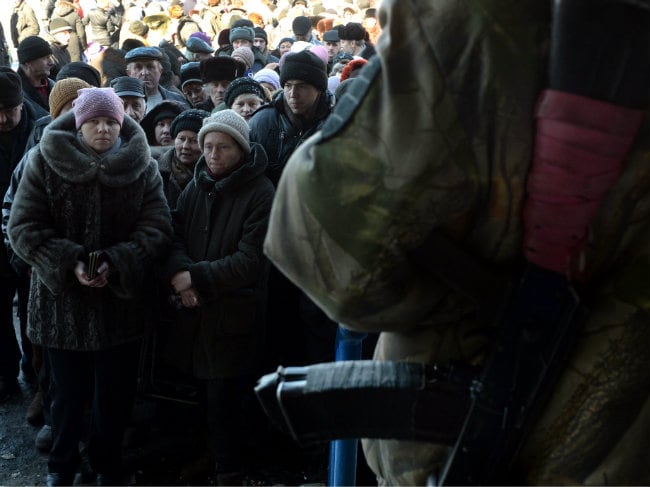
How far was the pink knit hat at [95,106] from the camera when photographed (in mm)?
3619

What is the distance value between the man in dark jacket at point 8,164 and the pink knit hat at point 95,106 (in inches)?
50.7

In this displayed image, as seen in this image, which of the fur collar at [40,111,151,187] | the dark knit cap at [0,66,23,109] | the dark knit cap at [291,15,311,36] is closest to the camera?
the fur collar at [40,111,151,187]

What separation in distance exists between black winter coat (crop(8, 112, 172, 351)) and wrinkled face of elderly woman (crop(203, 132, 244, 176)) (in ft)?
1.01

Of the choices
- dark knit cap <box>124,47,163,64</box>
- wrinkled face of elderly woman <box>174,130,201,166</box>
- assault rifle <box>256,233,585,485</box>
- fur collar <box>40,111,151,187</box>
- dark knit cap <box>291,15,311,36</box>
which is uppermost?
assault rifle <box>256,233,585,485</box>

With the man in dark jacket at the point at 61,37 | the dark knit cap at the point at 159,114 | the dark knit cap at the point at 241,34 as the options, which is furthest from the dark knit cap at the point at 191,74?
the man in dark jacket at the point at 61,37

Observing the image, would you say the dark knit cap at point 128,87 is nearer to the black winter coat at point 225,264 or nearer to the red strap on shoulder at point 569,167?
the black winter coat at point 225,264

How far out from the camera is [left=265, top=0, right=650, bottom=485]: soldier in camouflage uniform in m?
1.39

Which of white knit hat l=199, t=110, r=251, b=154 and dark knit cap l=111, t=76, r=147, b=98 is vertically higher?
white knit hat l=199, t=110, r=251, b=154

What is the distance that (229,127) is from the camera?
387 centimetres

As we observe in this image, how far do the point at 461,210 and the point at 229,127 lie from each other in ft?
→ 8.47

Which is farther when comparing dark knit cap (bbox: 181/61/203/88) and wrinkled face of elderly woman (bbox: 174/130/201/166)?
dark knit cap (bbox: 181/61/203/88)

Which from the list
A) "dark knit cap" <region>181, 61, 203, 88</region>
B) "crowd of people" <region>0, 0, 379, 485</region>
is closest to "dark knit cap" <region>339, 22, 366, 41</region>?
"dark knit cap" <region>181, 61, 203, 88</region>

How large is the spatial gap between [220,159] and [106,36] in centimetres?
1028

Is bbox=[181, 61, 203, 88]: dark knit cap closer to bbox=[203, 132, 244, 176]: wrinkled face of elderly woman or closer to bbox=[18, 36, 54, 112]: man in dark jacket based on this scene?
bbox=[18, 36, 54, 112]: man in dark jacket
